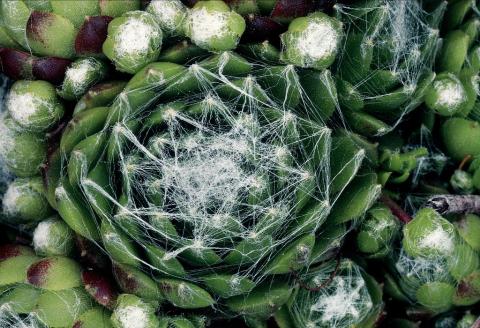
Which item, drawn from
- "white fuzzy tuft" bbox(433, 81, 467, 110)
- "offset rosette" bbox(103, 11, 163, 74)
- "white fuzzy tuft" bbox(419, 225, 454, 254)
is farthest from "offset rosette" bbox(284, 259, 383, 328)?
"offset rosette" bbox(103, 11, 163, 74)

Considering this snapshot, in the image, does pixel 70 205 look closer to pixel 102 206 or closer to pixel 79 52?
pixel 102 206

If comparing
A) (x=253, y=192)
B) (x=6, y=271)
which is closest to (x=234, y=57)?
(x=253, y=192)

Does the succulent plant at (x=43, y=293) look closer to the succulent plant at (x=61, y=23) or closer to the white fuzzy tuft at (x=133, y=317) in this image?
the white fuzzy tuft at (x=133, y=317)

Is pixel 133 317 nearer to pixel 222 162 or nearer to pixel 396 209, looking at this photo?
pixel 222 162

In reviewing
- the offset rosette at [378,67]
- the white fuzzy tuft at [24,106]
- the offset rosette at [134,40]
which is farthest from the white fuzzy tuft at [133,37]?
the offset rosette at [378,67]

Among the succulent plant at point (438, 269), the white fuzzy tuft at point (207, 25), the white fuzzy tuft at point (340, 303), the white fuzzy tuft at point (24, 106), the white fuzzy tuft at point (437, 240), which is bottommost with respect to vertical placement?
the white fuzzy tuft at point (340, 303)

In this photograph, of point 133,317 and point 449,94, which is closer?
point 133,317

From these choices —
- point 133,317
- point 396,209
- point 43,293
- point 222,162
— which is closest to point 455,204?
point 396,209

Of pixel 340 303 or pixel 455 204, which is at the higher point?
pixel 455 204
